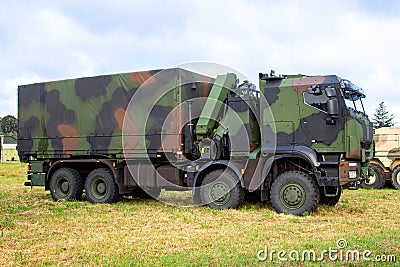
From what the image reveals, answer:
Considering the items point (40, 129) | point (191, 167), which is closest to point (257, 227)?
point (191, 167)

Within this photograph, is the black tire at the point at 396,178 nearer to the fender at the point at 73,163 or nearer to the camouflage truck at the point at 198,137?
the camouflage truck at the point at 198,137

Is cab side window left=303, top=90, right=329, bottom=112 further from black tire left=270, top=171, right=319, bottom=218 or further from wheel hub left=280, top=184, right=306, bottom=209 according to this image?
wheel hub left=280, top=184, right=306, bottom=209

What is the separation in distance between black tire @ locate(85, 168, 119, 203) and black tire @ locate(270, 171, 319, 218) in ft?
14.3

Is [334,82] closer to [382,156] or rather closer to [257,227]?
[257,227]

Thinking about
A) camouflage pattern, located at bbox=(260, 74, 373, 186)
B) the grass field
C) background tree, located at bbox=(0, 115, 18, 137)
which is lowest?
the grass field

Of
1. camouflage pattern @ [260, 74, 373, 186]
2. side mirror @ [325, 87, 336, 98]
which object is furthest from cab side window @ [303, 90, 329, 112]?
side mirror @ [325, 87, 336, 98]

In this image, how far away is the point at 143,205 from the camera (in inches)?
485

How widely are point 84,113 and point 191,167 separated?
3.45 meters

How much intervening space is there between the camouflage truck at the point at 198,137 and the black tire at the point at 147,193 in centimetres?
5

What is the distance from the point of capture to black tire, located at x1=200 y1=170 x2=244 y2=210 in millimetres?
10945

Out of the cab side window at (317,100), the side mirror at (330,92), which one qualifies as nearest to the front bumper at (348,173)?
the cab side window at (317,100)

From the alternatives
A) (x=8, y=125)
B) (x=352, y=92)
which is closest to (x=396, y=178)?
(x=352, y=92)

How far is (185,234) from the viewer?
27.0 feet

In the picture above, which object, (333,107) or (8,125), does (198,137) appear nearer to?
(333,107)
